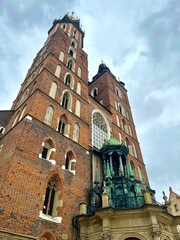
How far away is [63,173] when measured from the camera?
40.5ft

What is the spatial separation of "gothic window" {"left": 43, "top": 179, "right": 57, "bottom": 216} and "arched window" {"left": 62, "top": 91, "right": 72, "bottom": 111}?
729 cm

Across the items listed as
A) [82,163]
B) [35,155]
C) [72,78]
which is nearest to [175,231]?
[82,163]

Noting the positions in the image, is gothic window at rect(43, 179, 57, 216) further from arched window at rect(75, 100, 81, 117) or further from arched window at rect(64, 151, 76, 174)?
arched window at rect(75, 100, 81, 117)

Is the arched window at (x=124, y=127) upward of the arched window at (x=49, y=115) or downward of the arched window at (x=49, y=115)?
upward

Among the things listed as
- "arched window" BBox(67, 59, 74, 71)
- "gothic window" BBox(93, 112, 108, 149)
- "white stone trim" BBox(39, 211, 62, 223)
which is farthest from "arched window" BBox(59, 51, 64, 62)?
"white stone trim" BBox(39, 211, 62, 223)

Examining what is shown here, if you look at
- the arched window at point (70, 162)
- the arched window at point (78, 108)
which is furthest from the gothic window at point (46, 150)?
the arched window at point (78, 108)

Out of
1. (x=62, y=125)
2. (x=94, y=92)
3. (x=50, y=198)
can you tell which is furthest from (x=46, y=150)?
(x=94, y=92)

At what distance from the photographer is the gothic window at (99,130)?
18797mm

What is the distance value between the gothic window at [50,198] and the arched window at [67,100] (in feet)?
23.9

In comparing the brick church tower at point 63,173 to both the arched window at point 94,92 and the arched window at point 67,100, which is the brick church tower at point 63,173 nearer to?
the arched window at point 67,100

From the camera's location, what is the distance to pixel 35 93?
49.2 feet

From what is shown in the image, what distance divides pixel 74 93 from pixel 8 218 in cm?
1260

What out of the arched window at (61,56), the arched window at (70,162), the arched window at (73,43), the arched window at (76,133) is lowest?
the arched window at (70,162)

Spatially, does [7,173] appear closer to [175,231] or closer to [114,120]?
[175,231]
